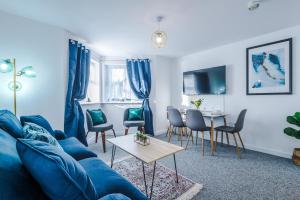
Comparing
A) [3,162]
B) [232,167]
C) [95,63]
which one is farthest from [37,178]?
[95,63]

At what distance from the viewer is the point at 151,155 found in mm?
1791

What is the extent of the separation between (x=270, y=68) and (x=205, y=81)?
1.31 metres

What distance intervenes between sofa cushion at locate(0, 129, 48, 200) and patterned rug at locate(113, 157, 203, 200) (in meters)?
1.27

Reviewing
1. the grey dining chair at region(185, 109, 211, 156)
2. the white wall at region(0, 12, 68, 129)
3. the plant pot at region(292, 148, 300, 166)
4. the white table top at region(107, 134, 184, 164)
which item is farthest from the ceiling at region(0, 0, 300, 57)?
the plant pot at region(292, 148, 300, 166)

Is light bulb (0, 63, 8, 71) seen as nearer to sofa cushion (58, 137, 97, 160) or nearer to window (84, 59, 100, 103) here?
sofa cushion (58, 137, 97, 160)

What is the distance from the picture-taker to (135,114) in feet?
13.5

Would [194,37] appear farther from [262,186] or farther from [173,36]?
[262,186]

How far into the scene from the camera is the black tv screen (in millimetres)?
3676

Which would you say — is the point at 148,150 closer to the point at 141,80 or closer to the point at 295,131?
the point at 295,131

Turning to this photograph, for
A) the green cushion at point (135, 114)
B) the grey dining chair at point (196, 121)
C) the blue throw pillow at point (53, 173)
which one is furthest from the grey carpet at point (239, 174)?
the blue throw pillow at point (53, 173)

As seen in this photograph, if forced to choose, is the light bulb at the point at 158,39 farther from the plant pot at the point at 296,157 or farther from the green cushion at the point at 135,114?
the plant pot at the point at 296,157

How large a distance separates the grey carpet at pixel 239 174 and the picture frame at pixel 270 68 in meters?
1.24

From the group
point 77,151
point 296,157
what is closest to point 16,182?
point 77,151

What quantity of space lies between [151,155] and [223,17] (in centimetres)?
219
